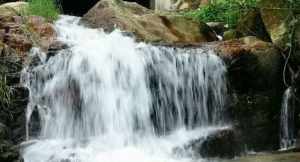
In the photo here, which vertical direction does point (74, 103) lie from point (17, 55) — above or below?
below

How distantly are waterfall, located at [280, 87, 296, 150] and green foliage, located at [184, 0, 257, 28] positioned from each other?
182cm

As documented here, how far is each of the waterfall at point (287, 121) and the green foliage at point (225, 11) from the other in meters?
1.82

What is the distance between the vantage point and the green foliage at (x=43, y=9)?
29.5 ft

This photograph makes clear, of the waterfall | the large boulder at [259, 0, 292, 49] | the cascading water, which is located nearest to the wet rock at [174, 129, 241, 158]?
the cascading water

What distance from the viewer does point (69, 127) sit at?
22.1ft

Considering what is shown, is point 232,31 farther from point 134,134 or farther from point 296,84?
point 134,134

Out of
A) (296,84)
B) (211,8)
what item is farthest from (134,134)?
(211,8)

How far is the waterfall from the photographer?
7262 millimetres

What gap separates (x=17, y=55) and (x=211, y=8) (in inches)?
179

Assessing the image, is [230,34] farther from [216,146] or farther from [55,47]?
[55,47]

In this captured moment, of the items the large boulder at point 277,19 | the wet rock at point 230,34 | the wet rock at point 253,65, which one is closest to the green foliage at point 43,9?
the wet rock at point 230,34

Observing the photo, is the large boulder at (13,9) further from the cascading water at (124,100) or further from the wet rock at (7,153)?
the wet rock at (7,153)

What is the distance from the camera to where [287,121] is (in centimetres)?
733

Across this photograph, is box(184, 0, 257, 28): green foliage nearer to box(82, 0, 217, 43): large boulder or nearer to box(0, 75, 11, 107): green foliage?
box(82, 0, 217, 43): large boulder
